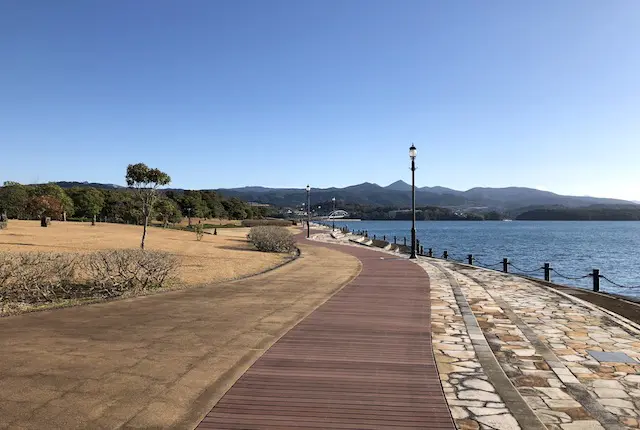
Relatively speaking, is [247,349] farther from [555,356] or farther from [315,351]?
[555,356]

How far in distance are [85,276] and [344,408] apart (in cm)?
1154

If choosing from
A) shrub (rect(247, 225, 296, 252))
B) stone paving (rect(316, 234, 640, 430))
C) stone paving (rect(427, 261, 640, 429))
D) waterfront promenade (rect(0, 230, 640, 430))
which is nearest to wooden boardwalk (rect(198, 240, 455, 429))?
waterfront promenade (rect(0, 230, 640, 430))

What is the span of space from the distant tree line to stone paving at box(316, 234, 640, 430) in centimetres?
4295

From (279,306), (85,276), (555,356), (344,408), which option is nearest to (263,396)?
(344,408)

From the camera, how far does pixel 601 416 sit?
459 cm

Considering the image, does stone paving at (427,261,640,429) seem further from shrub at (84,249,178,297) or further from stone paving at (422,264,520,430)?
shrub at (84,249,178,297)

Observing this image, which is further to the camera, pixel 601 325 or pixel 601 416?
pixel 601 325

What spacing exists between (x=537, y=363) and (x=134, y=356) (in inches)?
209

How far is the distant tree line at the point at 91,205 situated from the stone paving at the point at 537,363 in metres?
42.9

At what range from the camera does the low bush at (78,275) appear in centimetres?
1073

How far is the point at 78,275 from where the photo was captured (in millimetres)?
13508

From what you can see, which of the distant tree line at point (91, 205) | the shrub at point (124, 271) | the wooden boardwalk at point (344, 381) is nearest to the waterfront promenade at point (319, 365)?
the wooden boardwalk at point (344, 381)

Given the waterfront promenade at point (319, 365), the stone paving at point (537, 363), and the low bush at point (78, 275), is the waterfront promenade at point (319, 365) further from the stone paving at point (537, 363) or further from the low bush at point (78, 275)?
the low bush at point (78, 275)

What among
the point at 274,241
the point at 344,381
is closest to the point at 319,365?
the point at 344,381
